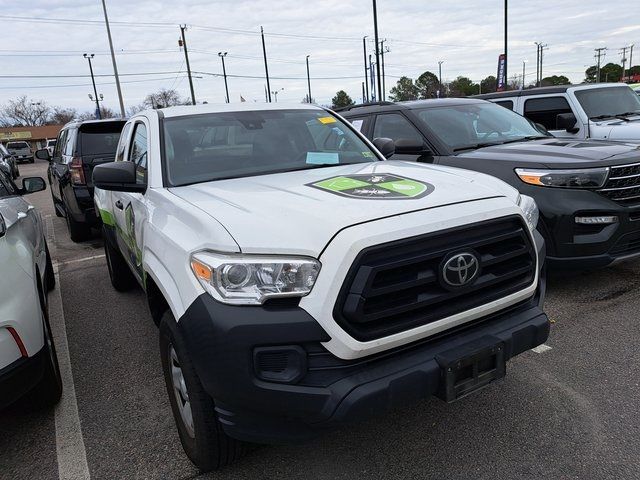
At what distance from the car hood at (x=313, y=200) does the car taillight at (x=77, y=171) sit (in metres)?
5.19

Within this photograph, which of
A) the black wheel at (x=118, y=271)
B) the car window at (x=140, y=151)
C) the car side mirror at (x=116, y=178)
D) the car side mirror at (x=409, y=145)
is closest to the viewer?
the car side mirror at (x=116, y=178)

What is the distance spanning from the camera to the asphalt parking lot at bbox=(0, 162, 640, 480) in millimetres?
2395

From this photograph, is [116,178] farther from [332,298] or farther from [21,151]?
[21,151]

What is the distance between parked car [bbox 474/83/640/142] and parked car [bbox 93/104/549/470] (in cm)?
553

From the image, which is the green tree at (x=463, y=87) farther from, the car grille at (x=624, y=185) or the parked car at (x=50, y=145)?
the car grille at (x=624, y=185)

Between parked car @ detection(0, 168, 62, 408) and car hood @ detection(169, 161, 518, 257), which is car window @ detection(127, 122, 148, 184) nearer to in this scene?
car hood @ detection(169, 161, 518, 257)

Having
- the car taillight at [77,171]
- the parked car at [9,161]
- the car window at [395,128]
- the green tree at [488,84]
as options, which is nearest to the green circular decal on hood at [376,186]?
the car window at [395,128]

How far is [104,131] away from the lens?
7816 millimetres

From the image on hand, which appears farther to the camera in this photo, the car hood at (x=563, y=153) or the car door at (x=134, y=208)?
the car hood at (x=563, y=153)

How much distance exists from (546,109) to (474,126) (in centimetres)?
310

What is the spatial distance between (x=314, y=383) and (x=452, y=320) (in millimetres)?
668

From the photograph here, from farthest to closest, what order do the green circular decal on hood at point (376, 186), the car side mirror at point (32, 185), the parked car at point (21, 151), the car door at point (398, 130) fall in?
the parked car at point (21, 151) < the car door at point (398, 130) < the car side mirror at point (32, 185) < the green circular decal on hood at point (376, 186)

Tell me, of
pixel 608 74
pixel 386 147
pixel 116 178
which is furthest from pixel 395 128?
pixel 608 74

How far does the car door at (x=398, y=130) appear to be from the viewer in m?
5.36
